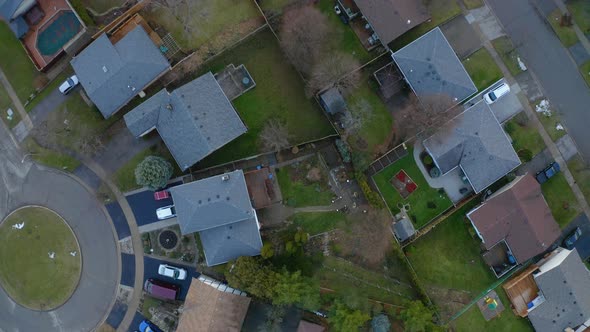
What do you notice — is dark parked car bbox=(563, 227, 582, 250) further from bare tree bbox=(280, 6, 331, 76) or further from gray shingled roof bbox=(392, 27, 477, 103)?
bare tree bbox=(280, 6, 331, 76)

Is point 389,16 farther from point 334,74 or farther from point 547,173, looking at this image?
point 547,173

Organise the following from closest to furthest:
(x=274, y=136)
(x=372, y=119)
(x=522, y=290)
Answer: (x=274, y=136) → (x=522, y=290) → (x=372, y=119)

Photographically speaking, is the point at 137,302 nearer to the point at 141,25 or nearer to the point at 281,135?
the point at 281,135

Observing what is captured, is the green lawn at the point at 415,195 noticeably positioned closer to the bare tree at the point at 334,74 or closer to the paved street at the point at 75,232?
the bare tree at the point at 334,74

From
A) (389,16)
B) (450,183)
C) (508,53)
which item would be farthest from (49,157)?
(508,53)

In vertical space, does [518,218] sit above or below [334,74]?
below

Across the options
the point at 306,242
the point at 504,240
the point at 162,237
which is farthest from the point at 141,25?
the point at 504,240

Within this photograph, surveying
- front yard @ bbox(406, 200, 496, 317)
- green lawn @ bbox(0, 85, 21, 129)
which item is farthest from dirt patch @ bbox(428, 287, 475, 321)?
green lawn @ bbox(0, 85, 21, 129)

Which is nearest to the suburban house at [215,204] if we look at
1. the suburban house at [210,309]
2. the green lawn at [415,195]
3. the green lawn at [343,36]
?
the suburban house at [210,309]
